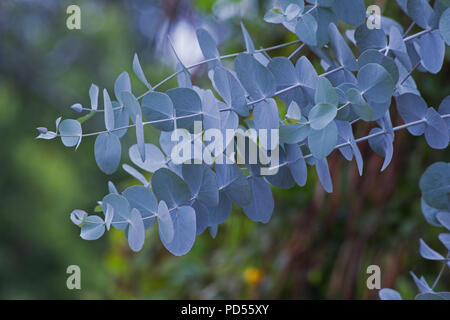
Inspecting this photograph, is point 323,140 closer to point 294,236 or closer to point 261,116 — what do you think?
point 261,116

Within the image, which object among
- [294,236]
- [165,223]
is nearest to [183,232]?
[165,223]

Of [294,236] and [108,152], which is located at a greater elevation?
[108,152]

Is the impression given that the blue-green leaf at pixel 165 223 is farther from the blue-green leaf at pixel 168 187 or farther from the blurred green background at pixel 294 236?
the blurred green background at pixel 294 236

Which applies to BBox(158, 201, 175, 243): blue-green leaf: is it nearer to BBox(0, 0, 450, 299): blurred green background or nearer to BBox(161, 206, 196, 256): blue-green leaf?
BBox(161, 206, 196, 256): blue-green leaf

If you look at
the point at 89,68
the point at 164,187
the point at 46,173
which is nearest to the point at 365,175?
the point at 164,187

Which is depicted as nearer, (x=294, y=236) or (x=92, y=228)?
(x=92, y=228)

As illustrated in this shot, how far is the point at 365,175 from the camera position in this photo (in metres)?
0.60

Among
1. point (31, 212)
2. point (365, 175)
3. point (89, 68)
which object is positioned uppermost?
point (89, 68)

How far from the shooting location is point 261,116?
0.24 m

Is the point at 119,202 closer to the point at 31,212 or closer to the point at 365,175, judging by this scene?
the point at 365,175

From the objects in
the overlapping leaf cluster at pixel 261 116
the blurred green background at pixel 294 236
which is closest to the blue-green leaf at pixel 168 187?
the overlapping leaf cluster at pixel 261 116

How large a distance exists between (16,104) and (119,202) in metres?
2.79

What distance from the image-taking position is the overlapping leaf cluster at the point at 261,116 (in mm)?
224

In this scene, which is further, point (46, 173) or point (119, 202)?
point (46, 173)
